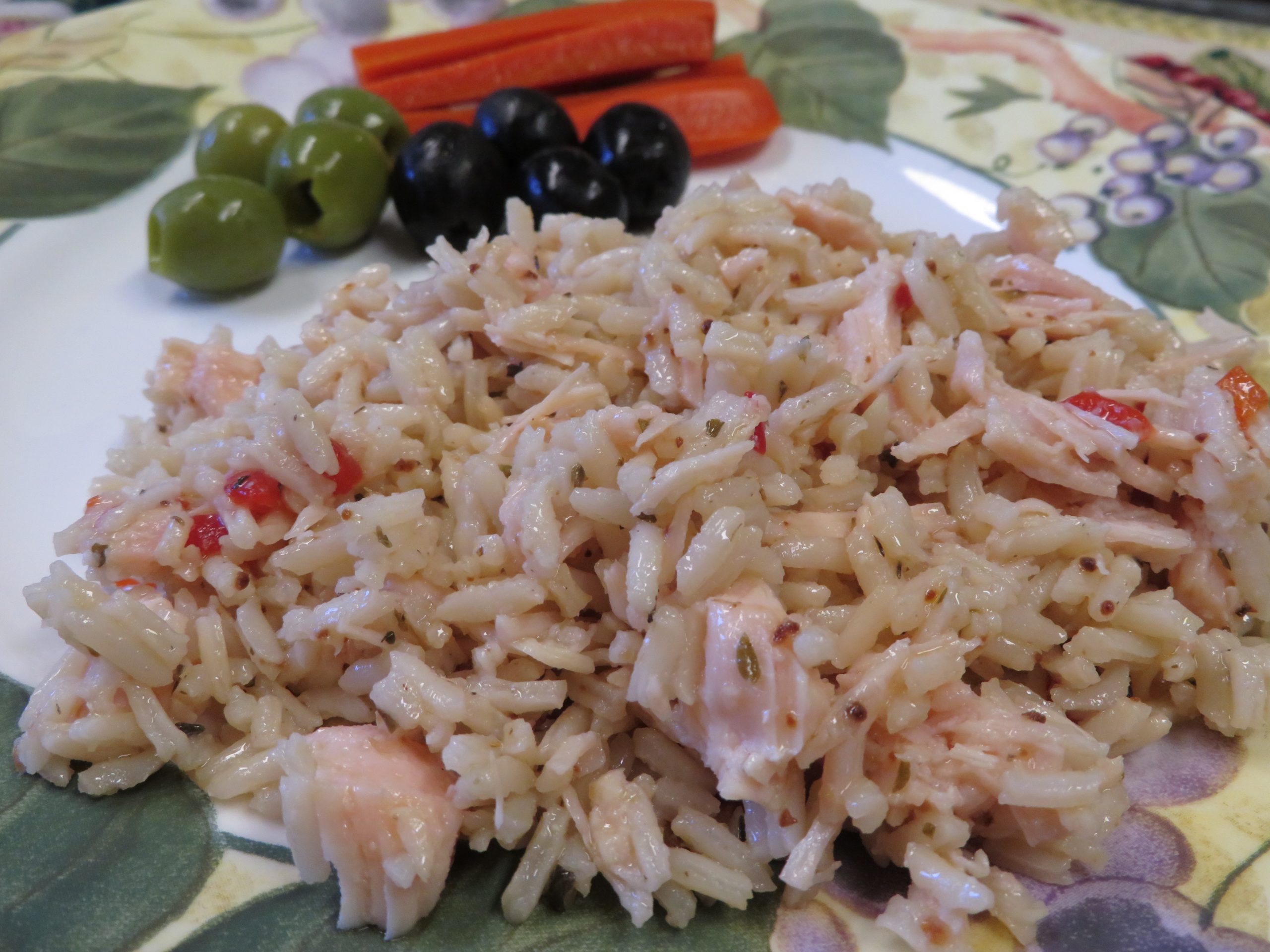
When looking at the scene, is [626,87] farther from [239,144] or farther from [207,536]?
[207,536]

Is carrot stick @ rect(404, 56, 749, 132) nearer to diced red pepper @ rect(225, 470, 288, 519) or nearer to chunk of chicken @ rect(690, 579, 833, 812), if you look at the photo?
diced red pepper @ rect(225, 470, 288, 519)

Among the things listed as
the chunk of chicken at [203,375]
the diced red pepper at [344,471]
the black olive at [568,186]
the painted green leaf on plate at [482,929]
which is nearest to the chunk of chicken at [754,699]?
the painted green leaf on plate at [482,929]

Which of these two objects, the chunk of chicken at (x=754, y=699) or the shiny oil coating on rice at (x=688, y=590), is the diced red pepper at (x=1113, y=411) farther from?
the chunk of chicken at (x=754, y=699)

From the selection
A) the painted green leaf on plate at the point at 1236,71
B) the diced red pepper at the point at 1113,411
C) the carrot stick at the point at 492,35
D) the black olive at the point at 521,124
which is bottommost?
the painted green leaf on plate at the point at 1236,71

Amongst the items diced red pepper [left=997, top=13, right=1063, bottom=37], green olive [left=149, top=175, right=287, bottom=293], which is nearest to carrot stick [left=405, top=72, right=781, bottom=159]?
green olive [left=149, top=175, right=287, bottom=293]

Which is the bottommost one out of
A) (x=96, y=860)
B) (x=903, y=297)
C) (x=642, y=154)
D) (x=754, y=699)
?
(x=96, y=860)

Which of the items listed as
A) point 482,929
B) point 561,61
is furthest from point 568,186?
point 482,929

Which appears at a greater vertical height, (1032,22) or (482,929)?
(1032,22)
